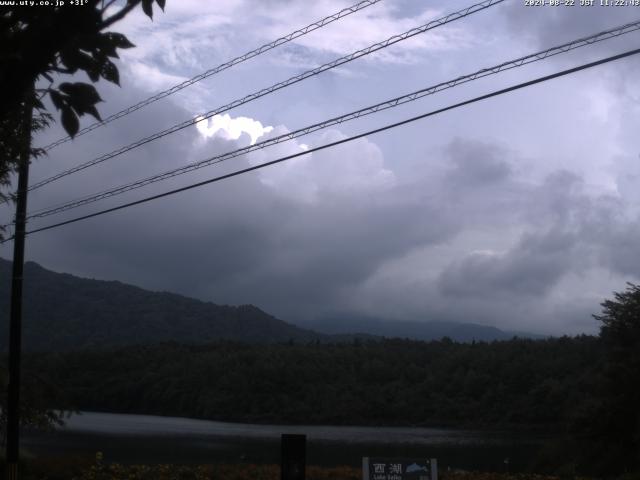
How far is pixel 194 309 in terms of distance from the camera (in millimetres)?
173250

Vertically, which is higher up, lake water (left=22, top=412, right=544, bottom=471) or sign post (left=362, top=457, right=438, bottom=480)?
sign post (left=362, top=457, right=438, bottom=480)

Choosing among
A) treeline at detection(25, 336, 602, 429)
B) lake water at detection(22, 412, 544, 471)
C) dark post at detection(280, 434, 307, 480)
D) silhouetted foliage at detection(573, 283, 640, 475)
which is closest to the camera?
dark post at detection(280, 434, 307, 480)

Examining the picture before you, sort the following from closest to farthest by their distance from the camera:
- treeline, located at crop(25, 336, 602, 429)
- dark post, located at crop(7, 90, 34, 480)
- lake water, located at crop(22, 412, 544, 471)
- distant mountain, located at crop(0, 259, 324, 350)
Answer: dark post, located at crop(7, 90, 34, 480)
lake water, located at crop(22, 412, 544, 471)
treeline, located at crop(25, 336, 602, 429)
distant mountain, located at crop(0, 259, 324, 350)

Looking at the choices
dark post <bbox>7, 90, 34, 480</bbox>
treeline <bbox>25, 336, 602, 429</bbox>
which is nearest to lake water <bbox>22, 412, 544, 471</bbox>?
dark post <bbox>7, 90, 34, 480</bbox>

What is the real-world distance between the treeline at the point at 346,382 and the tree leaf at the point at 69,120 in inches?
2171

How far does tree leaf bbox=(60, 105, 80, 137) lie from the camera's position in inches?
185

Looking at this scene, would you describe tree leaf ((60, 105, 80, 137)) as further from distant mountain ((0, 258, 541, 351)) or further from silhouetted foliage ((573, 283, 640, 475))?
distant mountain ((0, 258, 541, 351))

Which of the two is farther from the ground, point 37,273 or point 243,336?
point 37,273

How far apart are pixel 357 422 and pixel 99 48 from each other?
66.5m

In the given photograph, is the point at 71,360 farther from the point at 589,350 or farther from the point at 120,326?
the point at 120,326

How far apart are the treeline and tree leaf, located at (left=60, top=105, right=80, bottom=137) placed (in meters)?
55.1

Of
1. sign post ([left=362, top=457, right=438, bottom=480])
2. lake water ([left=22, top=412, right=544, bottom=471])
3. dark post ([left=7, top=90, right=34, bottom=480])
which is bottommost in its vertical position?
lake water ([left=22, top=412, right=544, bottom=471])

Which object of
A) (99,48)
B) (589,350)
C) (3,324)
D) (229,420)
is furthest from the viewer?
(3,324)

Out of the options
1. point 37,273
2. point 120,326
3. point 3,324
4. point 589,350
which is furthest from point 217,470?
point 37,273
